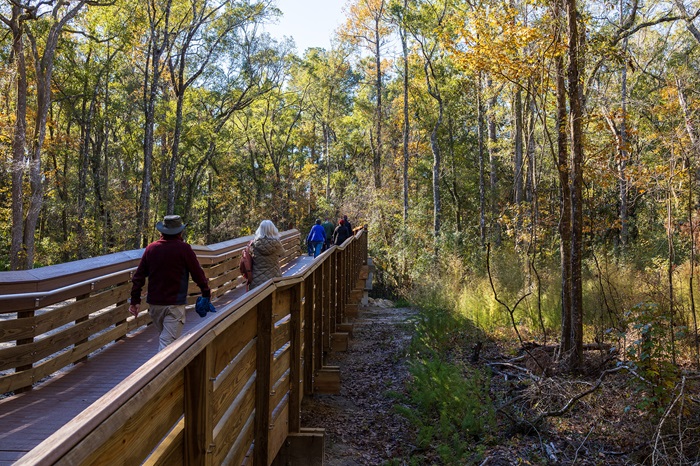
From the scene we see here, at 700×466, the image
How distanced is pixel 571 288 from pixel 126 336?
278 inches

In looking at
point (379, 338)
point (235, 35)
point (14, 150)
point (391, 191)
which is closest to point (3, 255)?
point (14, 150)

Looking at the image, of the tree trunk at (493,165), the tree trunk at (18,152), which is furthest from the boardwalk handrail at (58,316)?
the tree trunk at (493,165)

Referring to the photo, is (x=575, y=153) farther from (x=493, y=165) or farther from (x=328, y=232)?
(x=493, y=165)

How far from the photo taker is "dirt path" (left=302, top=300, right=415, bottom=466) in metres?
6.45

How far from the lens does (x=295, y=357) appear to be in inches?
217

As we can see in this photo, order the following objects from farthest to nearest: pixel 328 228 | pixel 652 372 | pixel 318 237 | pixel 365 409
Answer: pixel 328 228, pixel 318 237, pixel 365 409, pixel 652 372

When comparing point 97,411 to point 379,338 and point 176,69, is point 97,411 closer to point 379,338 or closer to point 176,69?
point 379,338

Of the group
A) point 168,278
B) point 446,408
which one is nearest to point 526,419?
point 446,408

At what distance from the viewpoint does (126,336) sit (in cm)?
920

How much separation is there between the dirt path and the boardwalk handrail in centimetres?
304

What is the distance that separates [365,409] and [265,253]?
9.03ft

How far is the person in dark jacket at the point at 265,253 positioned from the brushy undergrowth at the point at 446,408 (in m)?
2.64

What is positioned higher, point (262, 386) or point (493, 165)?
point (493, 165)

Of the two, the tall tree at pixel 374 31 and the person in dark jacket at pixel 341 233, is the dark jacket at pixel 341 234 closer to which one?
the person in dark jacket at pixel 341 233
